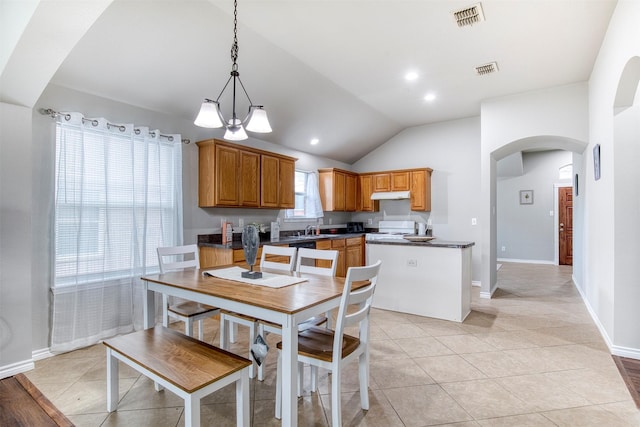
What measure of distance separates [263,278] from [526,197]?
809 cm

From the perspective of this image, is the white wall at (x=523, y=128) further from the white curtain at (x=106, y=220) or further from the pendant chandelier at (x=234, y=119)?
the white curtain at (x=106, y=220)

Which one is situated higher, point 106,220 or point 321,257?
point 106,220

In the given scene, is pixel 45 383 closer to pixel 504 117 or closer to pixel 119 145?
pixel 119 145

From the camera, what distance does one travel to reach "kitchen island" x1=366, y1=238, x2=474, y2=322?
141 inches

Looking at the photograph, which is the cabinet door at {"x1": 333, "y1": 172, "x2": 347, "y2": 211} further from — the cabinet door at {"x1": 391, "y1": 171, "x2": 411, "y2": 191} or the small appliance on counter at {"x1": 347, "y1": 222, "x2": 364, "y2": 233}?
the cabinet door at {"x1": 391, "y1": 171, "x2": 411, "y2": 191}

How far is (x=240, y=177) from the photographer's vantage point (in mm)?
4148

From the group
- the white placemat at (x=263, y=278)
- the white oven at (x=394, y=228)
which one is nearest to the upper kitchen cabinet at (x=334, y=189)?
the white oven at (x=394, y=228)

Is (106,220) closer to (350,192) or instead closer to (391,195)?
(350,192)

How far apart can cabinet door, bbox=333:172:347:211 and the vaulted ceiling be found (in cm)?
174

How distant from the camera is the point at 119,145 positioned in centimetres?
321

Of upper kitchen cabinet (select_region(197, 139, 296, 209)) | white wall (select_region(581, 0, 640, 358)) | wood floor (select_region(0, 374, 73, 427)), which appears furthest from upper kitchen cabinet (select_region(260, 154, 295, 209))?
white wall (select_region(581, 0, 640, 358))

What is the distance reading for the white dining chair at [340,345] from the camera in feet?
5.60

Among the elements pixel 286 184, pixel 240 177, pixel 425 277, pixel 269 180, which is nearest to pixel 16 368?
pixel 240 177

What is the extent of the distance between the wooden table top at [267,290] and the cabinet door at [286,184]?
2.57 meters
